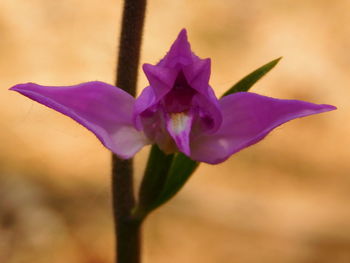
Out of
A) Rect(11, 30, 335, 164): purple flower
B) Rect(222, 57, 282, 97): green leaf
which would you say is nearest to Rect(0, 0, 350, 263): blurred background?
Rect(222, 57, 282, 97): green leaf

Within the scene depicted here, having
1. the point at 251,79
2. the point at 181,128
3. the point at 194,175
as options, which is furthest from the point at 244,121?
the point at 194,175

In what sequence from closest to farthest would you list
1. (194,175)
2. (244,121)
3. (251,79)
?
(244,121) → (251,79) → (194,175)

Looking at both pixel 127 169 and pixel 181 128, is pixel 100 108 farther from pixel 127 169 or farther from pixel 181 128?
pixel 127 169

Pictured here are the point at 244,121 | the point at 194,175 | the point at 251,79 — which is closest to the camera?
the point at 244,121

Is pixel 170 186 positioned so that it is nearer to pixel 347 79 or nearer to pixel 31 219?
pixel 31 219

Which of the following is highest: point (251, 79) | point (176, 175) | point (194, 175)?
point (251, 79)

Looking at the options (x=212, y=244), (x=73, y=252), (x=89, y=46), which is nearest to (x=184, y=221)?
(x=212, y=244)
